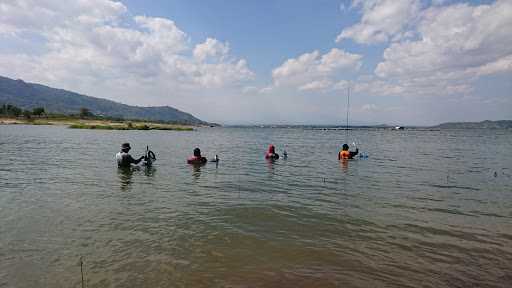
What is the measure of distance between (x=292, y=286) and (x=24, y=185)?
1950 cm

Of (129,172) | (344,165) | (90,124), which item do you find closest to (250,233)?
(129,172)

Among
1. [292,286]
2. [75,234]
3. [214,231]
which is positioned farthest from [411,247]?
[75,234]

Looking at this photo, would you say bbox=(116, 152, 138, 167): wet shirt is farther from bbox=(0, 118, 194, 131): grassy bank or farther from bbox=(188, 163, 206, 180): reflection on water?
bbox=(0, 118, 194, 131): grassy bank

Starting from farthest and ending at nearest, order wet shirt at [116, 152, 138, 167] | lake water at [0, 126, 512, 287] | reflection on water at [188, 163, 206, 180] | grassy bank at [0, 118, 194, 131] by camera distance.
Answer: grassy bank at [0, 118, 194, 131]
wet shirt at [116, 152, 138, 167]
reflection on water at [188, 163, 206, 180]
lake water at [0, 126, 512, 287]

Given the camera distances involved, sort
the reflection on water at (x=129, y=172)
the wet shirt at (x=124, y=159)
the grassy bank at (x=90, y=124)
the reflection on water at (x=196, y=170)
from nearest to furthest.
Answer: the reflection on water at (x=129, y=172), the reflection on water at (x=196, y=170), the wet shirt at (x=124, y=159), the grassy bank at (x=90, y=124)

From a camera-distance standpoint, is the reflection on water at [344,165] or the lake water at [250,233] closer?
the lake water at [250,233]

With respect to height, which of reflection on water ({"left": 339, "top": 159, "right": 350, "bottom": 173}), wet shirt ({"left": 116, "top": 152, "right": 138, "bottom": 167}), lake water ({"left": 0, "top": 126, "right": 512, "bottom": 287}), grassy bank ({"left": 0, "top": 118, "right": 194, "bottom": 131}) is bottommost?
lake water ({"left": 0, "top": 126, "right": 512, "bottom": 287})

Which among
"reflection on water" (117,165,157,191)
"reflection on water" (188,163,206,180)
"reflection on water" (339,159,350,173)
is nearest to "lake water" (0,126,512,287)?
"reflection on water" (117,165,157,191)

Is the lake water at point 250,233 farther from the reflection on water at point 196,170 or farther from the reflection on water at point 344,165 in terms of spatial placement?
the reflection on water at point 344,165

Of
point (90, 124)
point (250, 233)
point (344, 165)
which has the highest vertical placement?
point (90, 124)

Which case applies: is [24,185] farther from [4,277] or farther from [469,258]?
A: [469,258]

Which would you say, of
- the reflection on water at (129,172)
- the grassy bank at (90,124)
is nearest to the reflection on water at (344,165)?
the reflection on water at (129,172)

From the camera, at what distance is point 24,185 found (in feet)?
65.5

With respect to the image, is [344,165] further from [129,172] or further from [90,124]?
[90,124]
